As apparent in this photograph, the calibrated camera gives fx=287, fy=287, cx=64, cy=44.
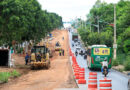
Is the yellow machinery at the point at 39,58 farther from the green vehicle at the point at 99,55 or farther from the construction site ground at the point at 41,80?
the green vehicle at the point at 99,55

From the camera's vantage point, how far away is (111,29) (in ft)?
278

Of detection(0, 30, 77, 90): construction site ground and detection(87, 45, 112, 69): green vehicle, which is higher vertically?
detection(87, 45, 112, 69): green vehicle

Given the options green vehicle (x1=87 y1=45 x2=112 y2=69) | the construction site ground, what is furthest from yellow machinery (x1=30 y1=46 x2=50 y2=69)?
green vehicle (x1=87 y1=45 x2=112 y2=69)

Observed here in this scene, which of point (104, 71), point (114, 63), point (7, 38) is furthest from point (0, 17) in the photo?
point (114, 63)

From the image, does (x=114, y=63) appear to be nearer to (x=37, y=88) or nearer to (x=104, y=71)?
(x=104, y=71)

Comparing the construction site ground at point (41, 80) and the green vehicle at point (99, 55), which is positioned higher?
the green vehicle at point (99, 55)

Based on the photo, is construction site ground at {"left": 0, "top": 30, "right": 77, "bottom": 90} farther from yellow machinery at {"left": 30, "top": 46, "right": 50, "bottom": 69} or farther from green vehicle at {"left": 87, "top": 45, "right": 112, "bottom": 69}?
green vehicle at {"left": 87, "top": 45, "right": 112, "bottom": 69}

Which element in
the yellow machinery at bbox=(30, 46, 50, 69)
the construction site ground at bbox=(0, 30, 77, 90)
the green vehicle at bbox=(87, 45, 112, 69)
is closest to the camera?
the construction site ground at bbox=(0, 30, 77, 90)

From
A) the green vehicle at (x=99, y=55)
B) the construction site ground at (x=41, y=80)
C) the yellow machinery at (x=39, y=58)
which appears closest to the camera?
the construction site ground at (x=41, y=80)

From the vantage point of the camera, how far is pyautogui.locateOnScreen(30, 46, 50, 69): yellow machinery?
34.3 metres

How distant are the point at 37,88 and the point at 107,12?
9361cm

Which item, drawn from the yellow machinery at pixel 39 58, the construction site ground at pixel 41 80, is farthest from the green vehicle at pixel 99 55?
the yellow machinery at pixel 39 58

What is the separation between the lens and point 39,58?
1366 inches

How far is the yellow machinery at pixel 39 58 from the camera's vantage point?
34.3m
